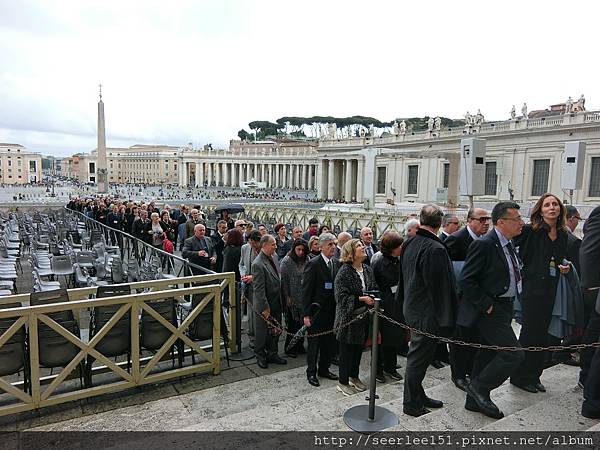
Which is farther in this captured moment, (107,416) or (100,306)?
(100,306)

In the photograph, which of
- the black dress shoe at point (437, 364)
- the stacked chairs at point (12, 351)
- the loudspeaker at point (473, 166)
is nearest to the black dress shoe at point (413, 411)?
the black dress shoe at point (437, 364)

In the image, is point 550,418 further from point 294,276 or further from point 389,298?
point 294,276

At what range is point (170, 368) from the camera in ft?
17.6

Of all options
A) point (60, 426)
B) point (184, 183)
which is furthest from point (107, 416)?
point (184, 183)

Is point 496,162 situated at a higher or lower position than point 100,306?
higher

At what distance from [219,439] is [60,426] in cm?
171

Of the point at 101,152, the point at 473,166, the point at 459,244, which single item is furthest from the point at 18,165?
the point at 459,244

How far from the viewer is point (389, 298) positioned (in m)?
5.25

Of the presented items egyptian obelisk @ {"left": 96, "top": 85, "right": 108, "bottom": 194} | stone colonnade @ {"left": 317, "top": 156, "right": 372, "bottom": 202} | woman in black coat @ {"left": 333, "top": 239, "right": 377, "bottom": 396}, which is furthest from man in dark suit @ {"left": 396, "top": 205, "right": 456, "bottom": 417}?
stone colonnade @ {"left": 317, "top": 156, "right": 372, "bottom": 202}

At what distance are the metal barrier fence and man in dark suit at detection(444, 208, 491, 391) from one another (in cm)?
279

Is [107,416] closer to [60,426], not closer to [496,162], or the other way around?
[60,426]

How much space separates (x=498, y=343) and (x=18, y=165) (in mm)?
179258

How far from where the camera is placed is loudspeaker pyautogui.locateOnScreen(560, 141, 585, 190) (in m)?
14.1

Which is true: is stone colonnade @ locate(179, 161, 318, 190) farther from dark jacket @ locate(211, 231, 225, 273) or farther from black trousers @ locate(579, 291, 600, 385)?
black trousers @ locate(579, 291, 600, 385)
